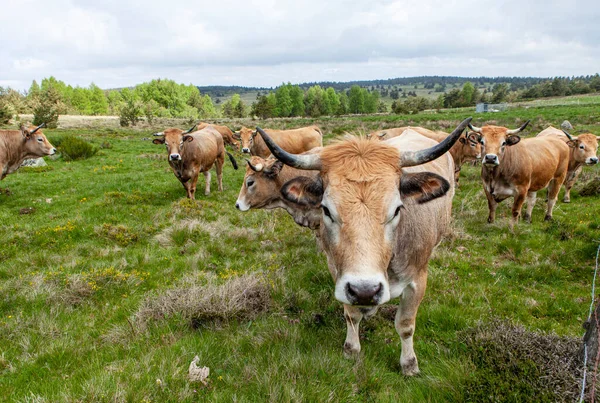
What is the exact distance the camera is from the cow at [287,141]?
15.4 m

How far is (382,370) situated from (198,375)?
1933 mm

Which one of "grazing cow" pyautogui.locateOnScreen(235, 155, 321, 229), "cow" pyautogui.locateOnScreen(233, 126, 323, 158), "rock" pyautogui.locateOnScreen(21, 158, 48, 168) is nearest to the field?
"grazing cow" pyautogui.locateOnScreen(235, 155, 321, 229)

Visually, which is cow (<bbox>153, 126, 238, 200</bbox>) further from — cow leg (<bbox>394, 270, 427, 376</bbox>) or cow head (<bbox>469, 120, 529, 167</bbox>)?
cow leg (<bbox>394, 270, 427, 376</bbox>)

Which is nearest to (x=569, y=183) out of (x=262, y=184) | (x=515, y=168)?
(x=515, y=168)

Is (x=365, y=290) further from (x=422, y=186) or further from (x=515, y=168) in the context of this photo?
(x=515, y=168)

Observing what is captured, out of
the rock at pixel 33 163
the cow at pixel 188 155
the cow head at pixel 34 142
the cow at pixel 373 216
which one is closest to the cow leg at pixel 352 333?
the cow at pixel 373 216

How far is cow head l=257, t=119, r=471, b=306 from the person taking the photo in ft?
8.34

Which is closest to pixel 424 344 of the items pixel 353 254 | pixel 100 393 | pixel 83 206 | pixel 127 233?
pixel 353 254

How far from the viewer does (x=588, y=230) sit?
7371 mm

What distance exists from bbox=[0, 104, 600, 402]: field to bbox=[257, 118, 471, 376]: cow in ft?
2.19

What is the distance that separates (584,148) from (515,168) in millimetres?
4166

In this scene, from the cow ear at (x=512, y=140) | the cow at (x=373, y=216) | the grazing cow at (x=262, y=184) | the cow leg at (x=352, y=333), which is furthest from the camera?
the cow ear at (x=512, y=140)

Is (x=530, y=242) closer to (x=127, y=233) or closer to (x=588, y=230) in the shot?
(x=588, y=230)

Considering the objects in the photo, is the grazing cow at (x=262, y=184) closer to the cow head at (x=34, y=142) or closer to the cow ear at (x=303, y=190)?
the cow ear at (x=303, y=190)
